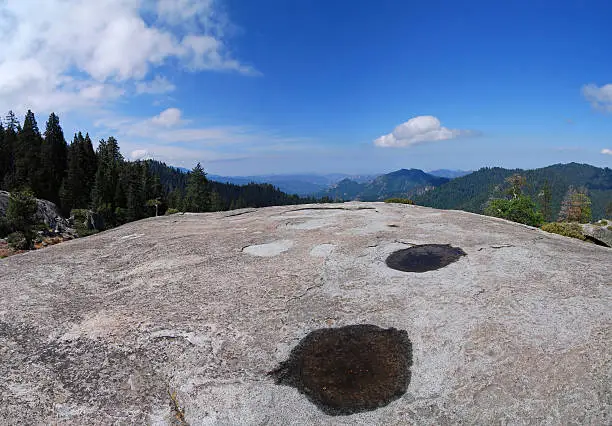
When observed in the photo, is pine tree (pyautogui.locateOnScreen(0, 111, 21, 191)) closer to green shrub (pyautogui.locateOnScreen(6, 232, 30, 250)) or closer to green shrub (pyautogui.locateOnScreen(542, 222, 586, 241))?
green shrub (pyautogui.locateOnScreen(6, 232, 30, 250))

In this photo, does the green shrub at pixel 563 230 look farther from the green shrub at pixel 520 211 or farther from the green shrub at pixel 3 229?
the green shrub at pixel 3 229

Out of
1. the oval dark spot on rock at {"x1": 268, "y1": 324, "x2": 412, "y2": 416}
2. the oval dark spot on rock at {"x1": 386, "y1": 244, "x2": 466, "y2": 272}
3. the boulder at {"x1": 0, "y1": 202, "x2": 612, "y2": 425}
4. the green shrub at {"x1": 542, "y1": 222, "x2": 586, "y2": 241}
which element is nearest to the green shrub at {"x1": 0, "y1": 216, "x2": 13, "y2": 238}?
the boulder at {"x1": 0, "y1": 202, "x2": 612, "y2": 425}

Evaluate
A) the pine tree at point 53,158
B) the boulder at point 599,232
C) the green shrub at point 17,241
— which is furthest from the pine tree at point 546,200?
the pine tree at point 53,158

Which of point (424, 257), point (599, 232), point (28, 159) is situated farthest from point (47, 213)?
point (599, 232)

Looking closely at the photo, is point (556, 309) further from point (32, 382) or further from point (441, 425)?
point (32, 382)

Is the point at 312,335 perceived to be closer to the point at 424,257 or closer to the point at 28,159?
the point at 424,257

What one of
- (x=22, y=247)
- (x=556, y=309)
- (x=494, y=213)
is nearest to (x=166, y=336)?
(x=556, y=309)
